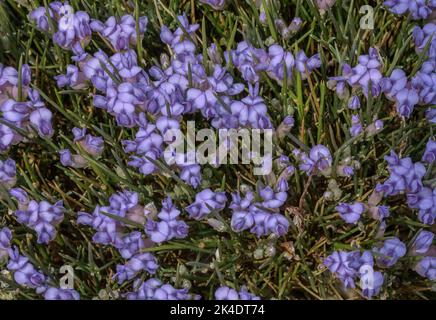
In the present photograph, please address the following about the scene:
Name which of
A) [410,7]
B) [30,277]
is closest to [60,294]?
[30,277]

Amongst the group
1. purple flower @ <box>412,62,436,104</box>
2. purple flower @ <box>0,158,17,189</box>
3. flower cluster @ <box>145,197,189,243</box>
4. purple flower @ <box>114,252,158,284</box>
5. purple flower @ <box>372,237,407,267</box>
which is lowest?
purple flower @ <box>114,252,158,284</box>

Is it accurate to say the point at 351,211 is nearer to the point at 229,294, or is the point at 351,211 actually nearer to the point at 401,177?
the point at 401,177

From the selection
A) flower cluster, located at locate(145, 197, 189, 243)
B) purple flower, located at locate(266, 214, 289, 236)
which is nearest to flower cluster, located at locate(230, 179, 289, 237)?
purple flower, located at locate(266, 214, 289, 236)

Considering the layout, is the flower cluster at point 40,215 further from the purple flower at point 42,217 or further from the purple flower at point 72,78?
the purple flower at point 72,78

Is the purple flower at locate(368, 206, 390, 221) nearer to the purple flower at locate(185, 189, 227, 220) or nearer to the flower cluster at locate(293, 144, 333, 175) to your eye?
the flower cluster at locate(293, 144, 333, 175)

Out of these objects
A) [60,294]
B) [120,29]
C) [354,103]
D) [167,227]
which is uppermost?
[120,29]

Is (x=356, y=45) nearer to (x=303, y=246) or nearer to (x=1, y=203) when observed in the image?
(x=303, y=246)

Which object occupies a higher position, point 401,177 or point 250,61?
point 250,61

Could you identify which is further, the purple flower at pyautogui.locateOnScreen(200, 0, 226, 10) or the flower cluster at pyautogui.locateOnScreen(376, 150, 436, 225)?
the purple flower at pyautogui.locateOnScreen(200, 0, 226, 10)
